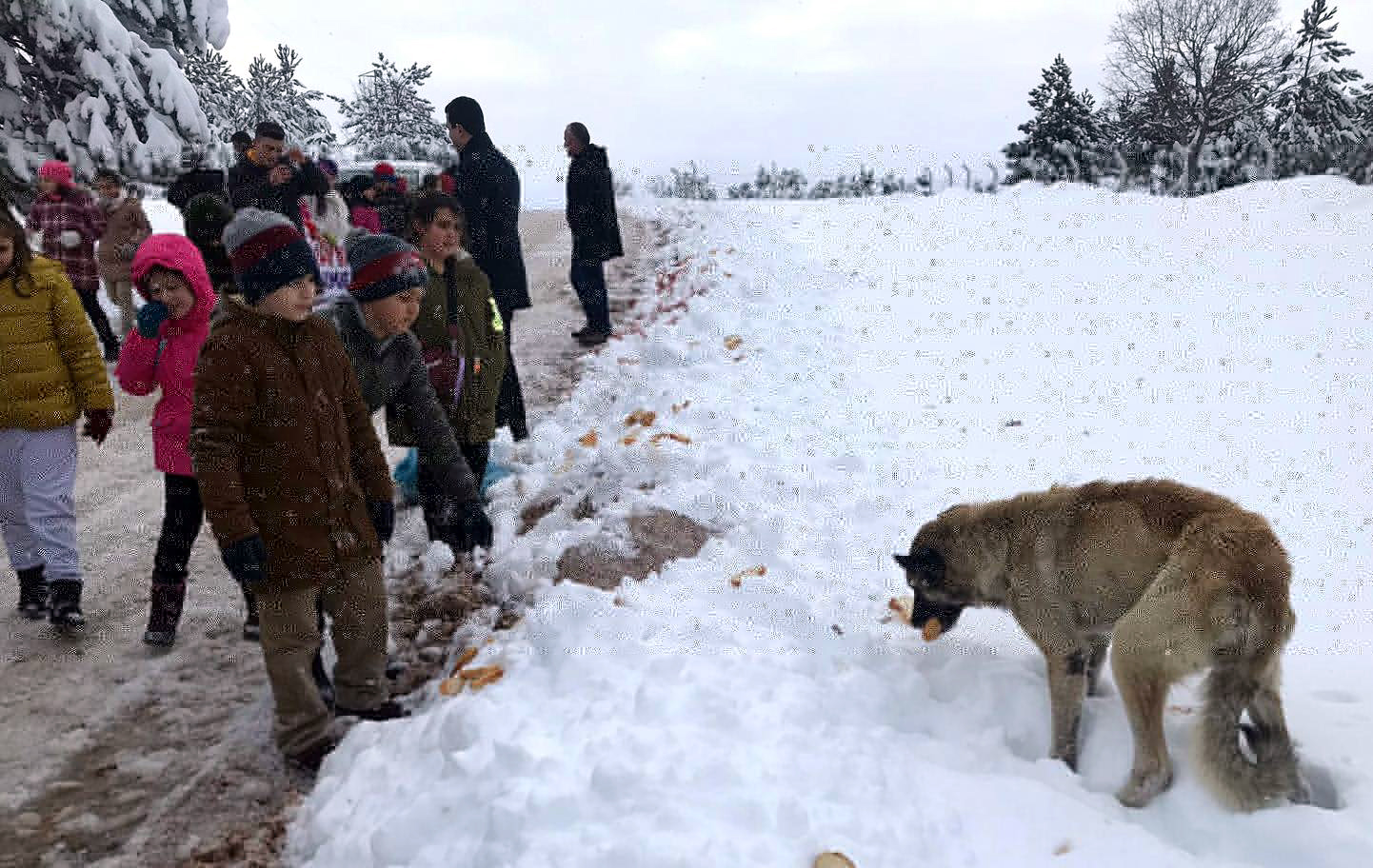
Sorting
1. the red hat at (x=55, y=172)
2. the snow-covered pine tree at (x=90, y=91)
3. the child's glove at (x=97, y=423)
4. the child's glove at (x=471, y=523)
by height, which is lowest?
the child's glove at (x=471, y=523)

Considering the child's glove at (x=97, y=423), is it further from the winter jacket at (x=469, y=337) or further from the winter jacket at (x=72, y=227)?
the winter jacket at (x=72, y=227)

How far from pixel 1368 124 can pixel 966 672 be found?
38.8 metres

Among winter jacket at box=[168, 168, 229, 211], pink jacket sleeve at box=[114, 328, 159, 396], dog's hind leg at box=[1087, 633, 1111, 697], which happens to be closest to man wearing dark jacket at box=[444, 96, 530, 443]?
pink jacket sleeve at box=[114, 328, 159, 396]

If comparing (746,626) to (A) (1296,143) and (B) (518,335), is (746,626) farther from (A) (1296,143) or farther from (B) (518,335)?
(A) (1296,143)

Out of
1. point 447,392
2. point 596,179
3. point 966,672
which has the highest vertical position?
point 596,179

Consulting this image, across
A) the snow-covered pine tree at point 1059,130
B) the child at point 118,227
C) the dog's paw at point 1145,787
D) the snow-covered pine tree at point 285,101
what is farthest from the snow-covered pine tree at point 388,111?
the dog's paw at point 1145,787

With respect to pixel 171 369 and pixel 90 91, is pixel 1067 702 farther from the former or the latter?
pixel 90 91

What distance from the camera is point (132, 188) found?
10.7 metres

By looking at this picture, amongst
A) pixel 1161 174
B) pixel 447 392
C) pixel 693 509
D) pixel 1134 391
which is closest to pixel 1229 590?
pixel 693 509

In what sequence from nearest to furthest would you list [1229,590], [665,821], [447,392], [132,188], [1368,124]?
1. [665,821]
2. [1229,590]
3. [447,392]
4. [132,188]
5. [1368,124]

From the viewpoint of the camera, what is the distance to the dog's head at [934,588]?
421 cm

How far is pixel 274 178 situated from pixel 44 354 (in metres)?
4.23

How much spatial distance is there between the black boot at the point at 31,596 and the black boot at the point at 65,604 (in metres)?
0.16

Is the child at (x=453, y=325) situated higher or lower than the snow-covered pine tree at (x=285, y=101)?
lower
